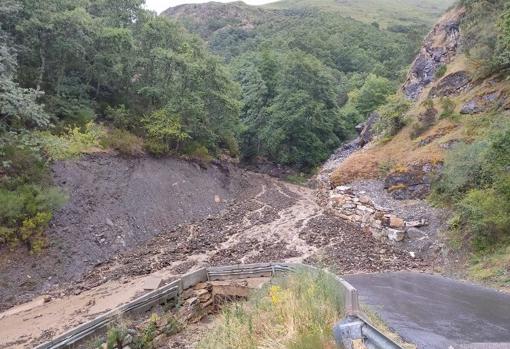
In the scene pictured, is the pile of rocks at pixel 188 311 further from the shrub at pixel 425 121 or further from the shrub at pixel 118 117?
the shrub at pixel 425 121

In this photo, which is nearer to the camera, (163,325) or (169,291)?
(163,325)

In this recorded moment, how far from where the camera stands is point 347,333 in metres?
5.28

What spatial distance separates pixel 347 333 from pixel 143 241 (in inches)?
698

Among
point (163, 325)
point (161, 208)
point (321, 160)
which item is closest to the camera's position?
point (163, 325)

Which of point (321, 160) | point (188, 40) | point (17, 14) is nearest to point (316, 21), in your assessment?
point (321, 160)

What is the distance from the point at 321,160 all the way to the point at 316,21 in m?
78.8

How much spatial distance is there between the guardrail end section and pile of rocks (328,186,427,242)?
1568 cm

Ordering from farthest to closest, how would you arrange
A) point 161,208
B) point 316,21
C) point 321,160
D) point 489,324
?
point 316,21
point 321,160
point 161,208
point 489,324

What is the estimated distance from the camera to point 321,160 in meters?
45.6

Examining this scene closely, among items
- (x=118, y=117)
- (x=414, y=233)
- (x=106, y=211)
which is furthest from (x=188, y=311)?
(x=118, y=117)

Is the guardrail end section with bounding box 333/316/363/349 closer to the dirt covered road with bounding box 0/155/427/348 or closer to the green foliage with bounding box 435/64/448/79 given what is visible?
the dirt covered road with bounding box 0/155/427/348

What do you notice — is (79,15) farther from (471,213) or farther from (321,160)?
(321,160)

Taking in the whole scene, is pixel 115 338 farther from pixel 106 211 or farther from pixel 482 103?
pixel 482 103

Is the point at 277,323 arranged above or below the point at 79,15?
below
